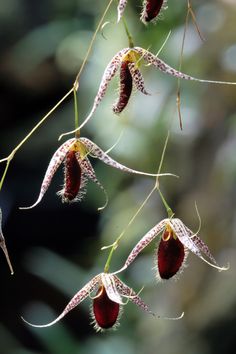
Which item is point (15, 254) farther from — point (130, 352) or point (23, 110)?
point (130, 352)

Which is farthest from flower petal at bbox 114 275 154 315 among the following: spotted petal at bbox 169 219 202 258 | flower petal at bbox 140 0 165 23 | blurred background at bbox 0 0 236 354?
blurred background at bbox 0 0 236 354

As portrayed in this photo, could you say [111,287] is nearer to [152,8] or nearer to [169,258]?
[169,258]

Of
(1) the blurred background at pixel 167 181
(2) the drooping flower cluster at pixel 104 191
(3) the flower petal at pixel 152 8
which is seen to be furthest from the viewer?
(1) the blurred background at pixel 167 181

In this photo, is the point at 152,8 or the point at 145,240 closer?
the point at 152,8

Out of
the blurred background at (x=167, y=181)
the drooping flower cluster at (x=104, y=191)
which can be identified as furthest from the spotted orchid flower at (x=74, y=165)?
the blurred background at (x=167, y=181)

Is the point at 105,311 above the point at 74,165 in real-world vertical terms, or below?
below

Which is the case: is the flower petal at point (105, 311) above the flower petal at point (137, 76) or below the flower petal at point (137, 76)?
below

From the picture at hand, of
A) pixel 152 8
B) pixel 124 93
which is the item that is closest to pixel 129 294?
pixel 124 93

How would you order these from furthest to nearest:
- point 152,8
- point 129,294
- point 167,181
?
point 167,181
point 129,294
point 152,8

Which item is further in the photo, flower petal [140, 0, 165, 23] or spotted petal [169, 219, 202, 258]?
spotted petal [169, 219, 202, 258]

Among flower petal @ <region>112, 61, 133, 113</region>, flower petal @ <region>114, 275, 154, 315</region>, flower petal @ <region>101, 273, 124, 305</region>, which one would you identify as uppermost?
flower petal @ <region>112, 61, 133, 113</region>

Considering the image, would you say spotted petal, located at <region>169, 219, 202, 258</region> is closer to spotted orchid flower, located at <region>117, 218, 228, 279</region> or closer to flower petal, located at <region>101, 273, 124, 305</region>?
spotted orchid flower, located at <region>117, 218, 228, 279</region>

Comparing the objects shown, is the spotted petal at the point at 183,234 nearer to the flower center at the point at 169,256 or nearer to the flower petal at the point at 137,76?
the flower center at the point at 169,256
